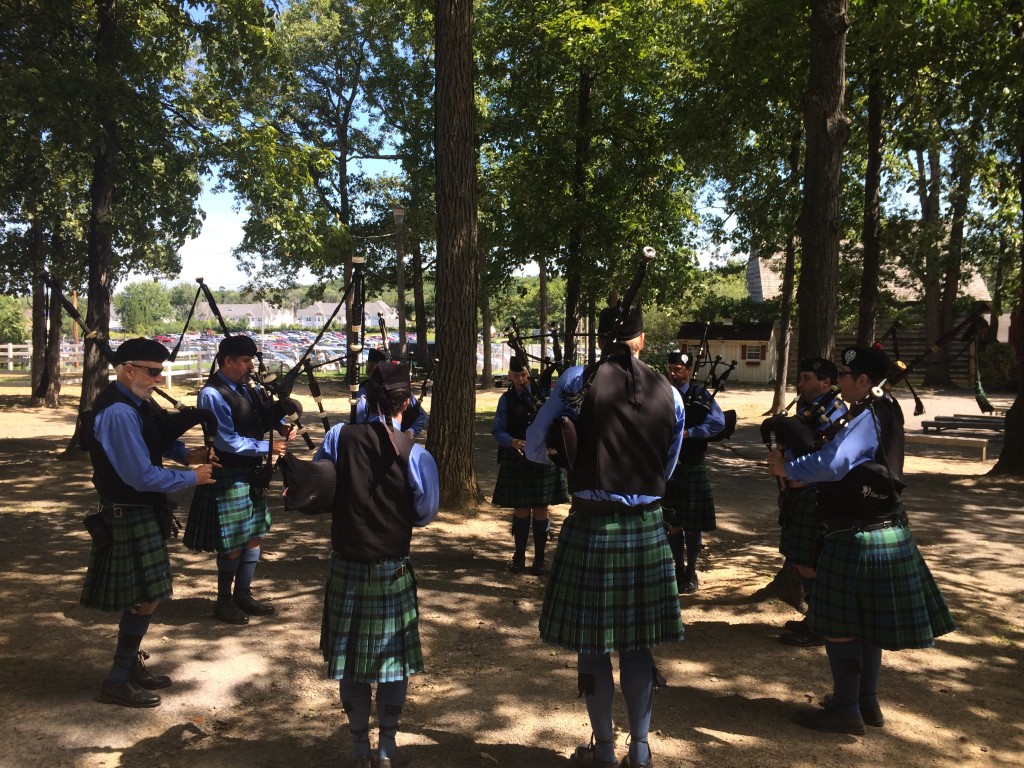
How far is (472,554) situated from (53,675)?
3.77 meters

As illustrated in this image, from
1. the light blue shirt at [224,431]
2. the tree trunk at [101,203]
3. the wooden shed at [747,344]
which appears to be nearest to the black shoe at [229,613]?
the light blue shirt at [224,431]

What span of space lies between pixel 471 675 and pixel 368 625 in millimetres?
1488

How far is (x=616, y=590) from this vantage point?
3.69 metres

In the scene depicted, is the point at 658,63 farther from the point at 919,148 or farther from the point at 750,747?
the point at 750,747

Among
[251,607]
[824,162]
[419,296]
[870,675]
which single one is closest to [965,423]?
[824,162]

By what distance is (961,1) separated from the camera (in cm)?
972

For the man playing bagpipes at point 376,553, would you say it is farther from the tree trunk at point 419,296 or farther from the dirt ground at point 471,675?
the tree trunk at point 419,296

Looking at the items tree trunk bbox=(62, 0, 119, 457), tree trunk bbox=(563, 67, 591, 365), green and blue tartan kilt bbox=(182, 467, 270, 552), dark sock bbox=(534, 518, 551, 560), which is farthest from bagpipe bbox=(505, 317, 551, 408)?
tree trunk bbox=(563, 67, 591, 365)

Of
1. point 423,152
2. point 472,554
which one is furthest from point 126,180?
point 423,152

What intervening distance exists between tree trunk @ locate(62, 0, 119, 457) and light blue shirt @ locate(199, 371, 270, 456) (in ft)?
25.3

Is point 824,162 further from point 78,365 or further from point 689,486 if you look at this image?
point 78,365

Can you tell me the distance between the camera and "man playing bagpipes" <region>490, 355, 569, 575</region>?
6902mm

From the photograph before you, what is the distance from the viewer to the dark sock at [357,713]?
144 inches

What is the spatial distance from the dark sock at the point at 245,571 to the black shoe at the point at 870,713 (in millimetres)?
3865
